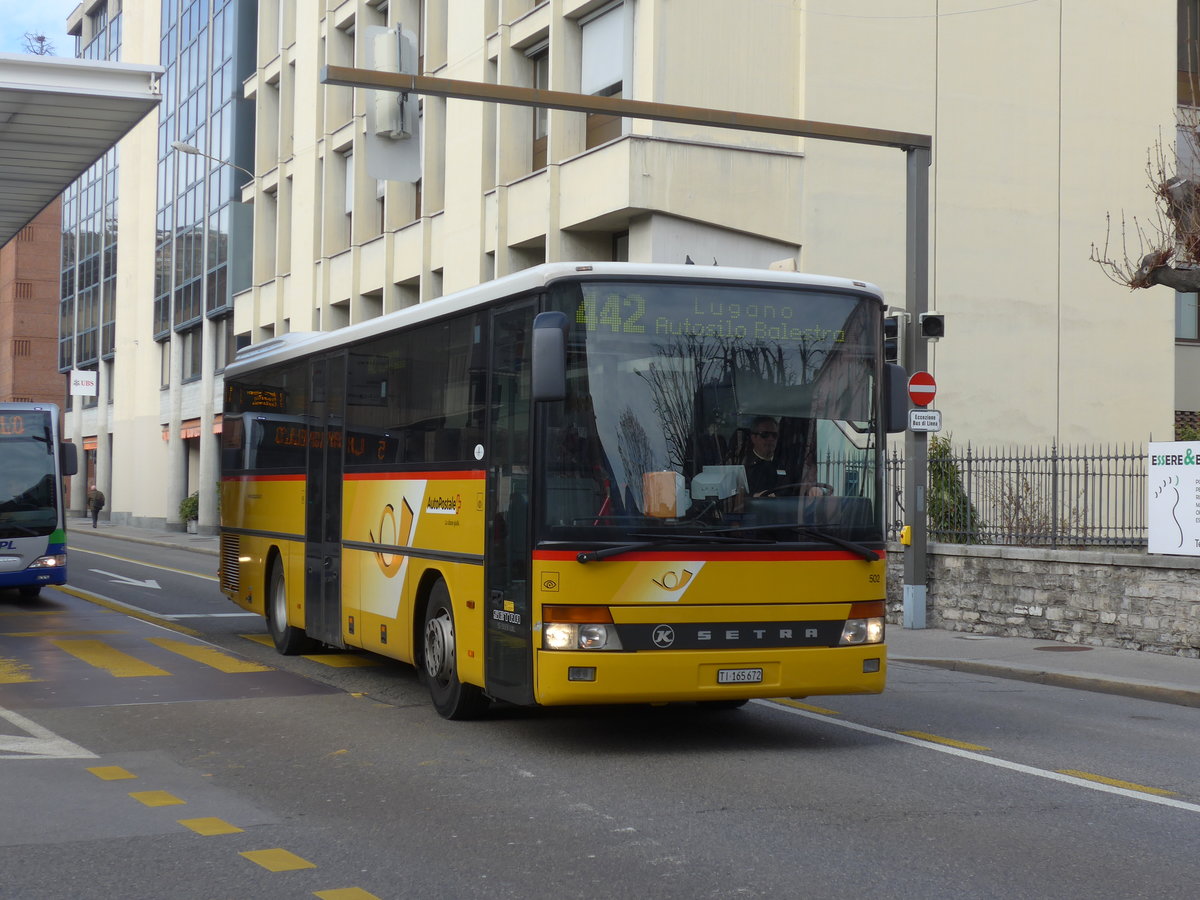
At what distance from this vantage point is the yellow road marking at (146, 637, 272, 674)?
13.4m

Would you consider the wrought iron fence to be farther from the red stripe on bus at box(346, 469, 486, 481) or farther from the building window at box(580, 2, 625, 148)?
the building window at box(580, 2, 625, 148)

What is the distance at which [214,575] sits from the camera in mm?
28469

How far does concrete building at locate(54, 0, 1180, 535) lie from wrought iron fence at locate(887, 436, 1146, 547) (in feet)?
24.5

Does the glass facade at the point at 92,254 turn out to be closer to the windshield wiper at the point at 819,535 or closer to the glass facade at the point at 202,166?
the glass facade at the point at 202,166

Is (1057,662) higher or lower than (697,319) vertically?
lower

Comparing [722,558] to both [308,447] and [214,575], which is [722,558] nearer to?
[308,447]

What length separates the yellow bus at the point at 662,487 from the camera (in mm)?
8797

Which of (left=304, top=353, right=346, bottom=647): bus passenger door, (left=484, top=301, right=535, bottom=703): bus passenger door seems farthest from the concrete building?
(left=484, top=301, right=535, bottom=703): bus passenger door

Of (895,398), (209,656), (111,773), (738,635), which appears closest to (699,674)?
(738,635)

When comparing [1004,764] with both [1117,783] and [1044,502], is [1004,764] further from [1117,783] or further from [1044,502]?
[1044,502]

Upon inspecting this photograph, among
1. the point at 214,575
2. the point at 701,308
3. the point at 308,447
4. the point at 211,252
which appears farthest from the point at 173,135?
the point at 701,308

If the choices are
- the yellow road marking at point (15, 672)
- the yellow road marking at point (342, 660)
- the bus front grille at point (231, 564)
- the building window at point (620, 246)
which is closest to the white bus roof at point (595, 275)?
the yellow road marking at point (342, 660)

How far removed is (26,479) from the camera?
2070cm

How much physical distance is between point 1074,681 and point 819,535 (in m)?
5.28
